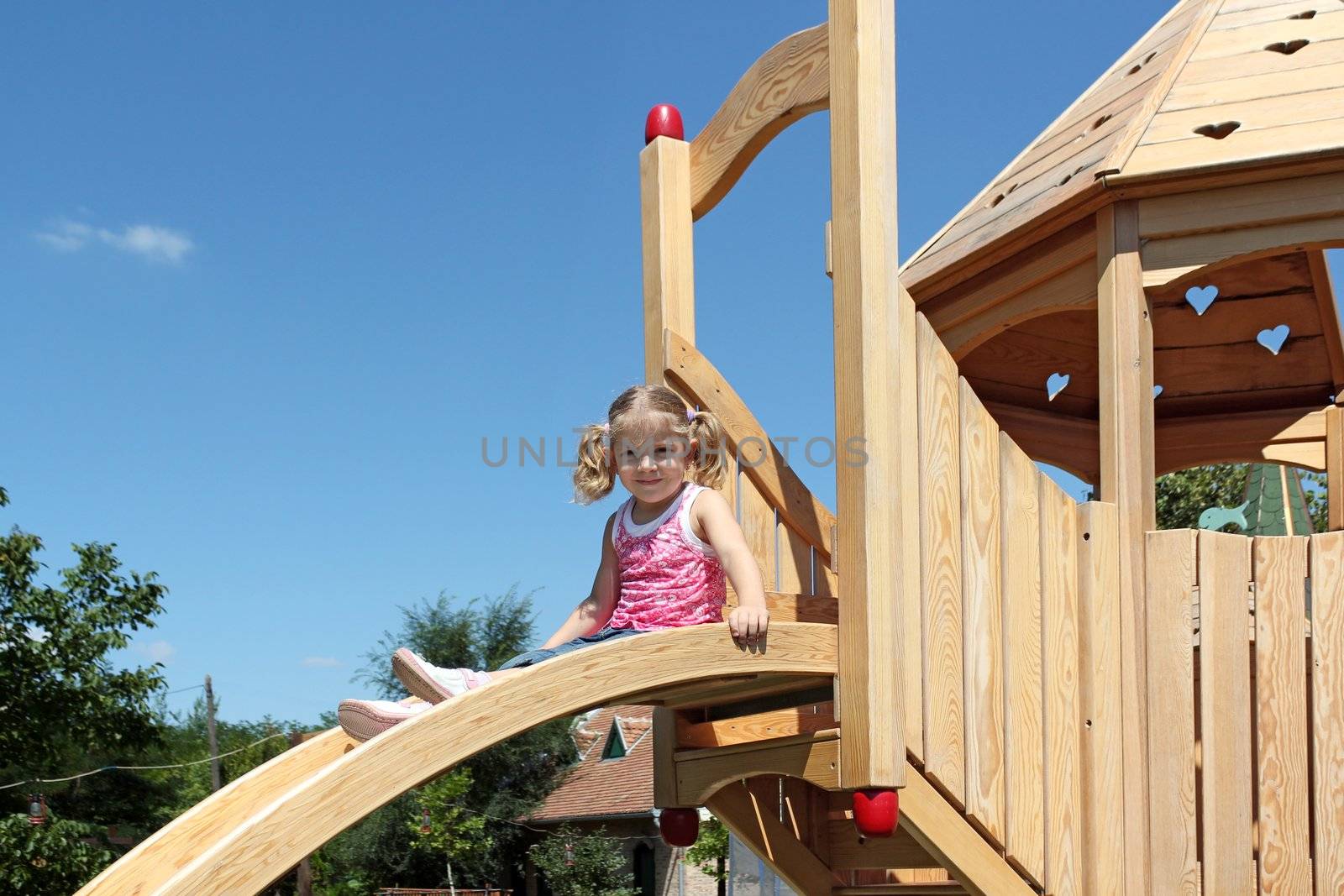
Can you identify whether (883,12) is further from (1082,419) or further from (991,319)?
(1082,419)

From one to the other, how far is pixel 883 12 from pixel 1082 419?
12.5 ft

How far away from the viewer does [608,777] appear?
27.6 m

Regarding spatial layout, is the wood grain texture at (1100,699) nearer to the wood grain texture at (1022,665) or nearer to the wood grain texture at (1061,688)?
the wood grain texture at (1061,688)

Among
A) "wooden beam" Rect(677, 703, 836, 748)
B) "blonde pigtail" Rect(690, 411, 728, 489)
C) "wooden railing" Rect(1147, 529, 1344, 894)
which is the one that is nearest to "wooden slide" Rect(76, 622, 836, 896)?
"wooden beam" Rect(677, 703, 836, 748)

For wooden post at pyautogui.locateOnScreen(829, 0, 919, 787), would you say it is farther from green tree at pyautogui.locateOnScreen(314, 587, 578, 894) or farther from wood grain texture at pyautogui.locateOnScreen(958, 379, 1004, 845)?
green tree at pyautogui.locateOnScreen(314, 587, 578, 894)

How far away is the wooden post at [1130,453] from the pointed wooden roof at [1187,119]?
0.68 ft

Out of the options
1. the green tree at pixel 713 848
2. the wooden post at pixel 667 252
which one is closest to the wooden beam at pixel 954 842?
the wooden post at pixel 667 252

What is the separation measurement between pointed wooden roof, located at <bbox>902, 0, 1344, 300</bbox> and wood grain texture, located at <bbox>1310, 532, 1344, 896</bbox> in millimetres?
1289

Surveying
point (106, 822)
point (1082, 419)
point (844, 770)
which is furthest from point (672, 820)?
point (106, 822)

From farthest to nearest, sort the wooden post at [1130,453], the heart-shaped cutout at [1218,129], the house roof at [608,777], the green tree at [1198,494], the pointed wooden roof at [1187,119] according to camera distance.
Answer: the house roof at [608,777]
the green tree at [1198,494]
the heart-shaped cutout at [1218,129]
the pointed wooden roof at [1187,119]
the wooden post at [1130,453]

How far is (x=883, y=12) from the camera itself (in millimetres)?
4344

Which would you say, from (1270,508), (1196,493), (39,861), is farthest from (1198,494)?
(39,861)

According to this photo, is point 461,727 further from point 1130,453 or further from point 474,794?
point 474,794

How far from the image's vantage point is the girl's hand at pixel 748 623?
13.2 feet
